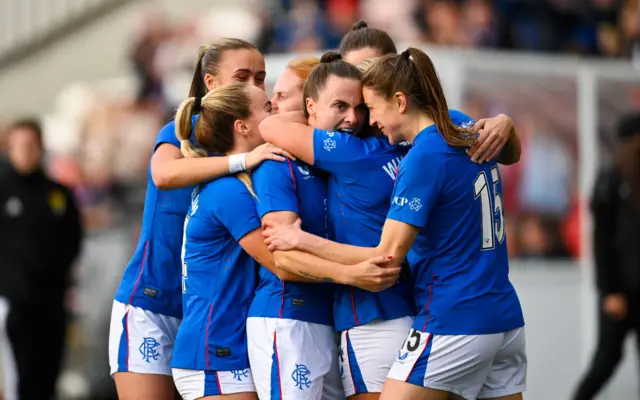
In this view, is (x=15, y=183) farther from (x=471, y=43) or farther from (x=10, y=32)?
(x=10, y=32)

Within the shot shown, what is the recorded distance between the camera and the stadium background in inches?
364

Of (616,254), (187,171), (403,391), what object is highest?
(187,171)

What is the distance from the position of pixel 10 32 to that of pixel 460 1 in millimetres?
10628

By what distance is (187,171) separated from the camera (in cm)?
475

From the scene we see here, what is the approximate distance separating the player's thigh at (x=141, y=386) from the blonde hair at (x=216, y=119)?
106 cm

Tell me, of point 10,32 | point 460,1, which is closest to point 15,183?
point 460,1

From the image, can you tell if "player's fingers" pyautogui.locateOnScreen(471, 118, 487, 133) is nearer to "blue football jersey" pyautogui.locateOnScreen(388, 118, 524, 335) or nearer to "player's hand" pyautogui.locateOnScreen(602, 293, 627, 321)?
"blue football jersey" pyautogui.locateOnScreen(388, 118, 524, 335)

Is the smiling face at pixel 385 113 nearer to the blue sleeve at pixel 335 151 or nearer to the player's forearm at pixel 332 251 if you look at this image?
the blue sleeve at pixel 335 151

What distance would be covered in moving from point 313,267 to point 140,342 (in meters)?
1.15

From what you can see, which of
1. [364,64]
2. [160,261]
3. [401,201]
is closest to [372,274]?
[401,201]

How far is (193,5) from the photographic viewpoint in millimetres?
17484

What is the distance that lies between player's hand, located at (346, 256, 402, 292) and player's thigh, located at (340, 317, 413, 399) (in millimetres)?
226

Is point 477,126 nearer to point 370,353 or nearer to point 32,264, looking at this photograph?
point 370,353

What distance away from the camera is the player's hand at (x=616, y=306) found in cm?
827
